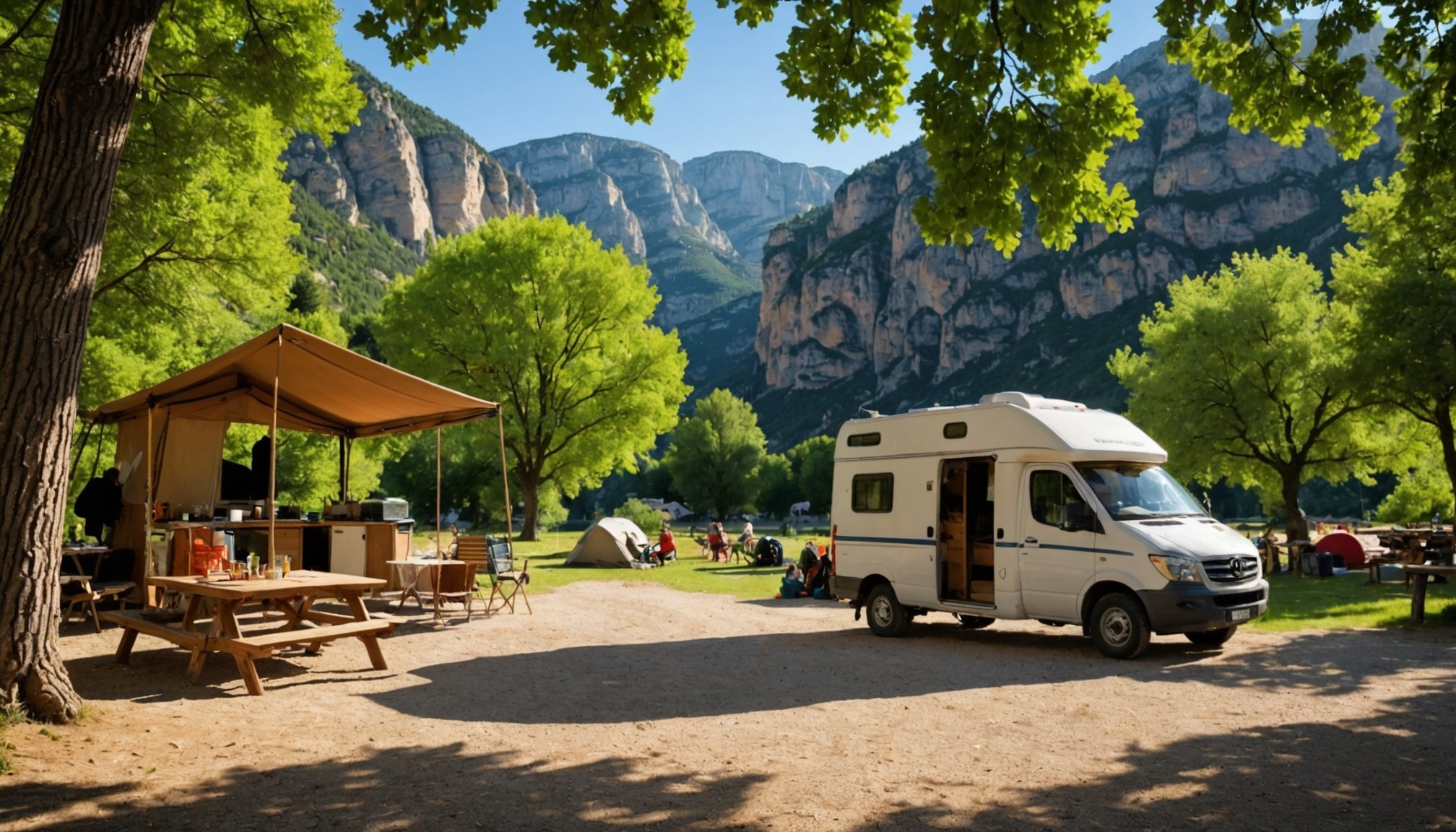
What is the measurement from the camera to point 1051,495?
9.31 meters

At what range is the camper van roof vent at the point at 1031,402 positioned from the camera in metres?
9.73

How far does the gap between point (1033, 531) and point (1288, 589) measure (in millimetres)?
10284

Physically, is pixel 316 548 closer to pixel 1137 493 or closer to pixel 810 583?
pixel 810 583

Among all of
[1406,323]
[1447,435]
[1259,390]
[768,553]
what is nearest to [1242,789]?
[768,553]

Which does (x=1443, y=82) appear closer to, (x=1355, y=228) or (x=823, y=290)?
(x=1355, y=228)

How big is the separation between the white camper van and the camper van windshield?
0.06 feet

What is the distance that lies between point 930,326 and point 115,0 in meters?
144

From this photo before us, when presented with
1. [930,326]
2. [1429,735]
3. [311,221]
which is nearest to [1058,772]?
[1429,735]

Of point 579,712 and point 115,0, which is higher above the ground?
point 115,0

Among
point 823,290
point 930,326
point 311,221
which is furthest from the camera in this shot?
point 823,290

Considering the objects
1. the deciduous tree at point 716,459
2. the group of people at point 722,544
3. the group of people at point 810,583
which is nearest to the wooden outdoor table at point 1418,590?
the group of people at point 810,583

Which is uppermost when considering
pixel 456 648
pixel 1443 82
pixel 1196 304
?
pixel 1196 304

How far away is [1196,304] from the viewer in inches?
1090

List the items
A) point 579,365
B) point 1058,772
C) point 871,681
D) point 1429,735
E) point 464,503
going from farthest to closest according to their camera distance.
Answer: point 464,503 < point 579,365 < point 871,681 < point 1429,735 < point 1058,772
